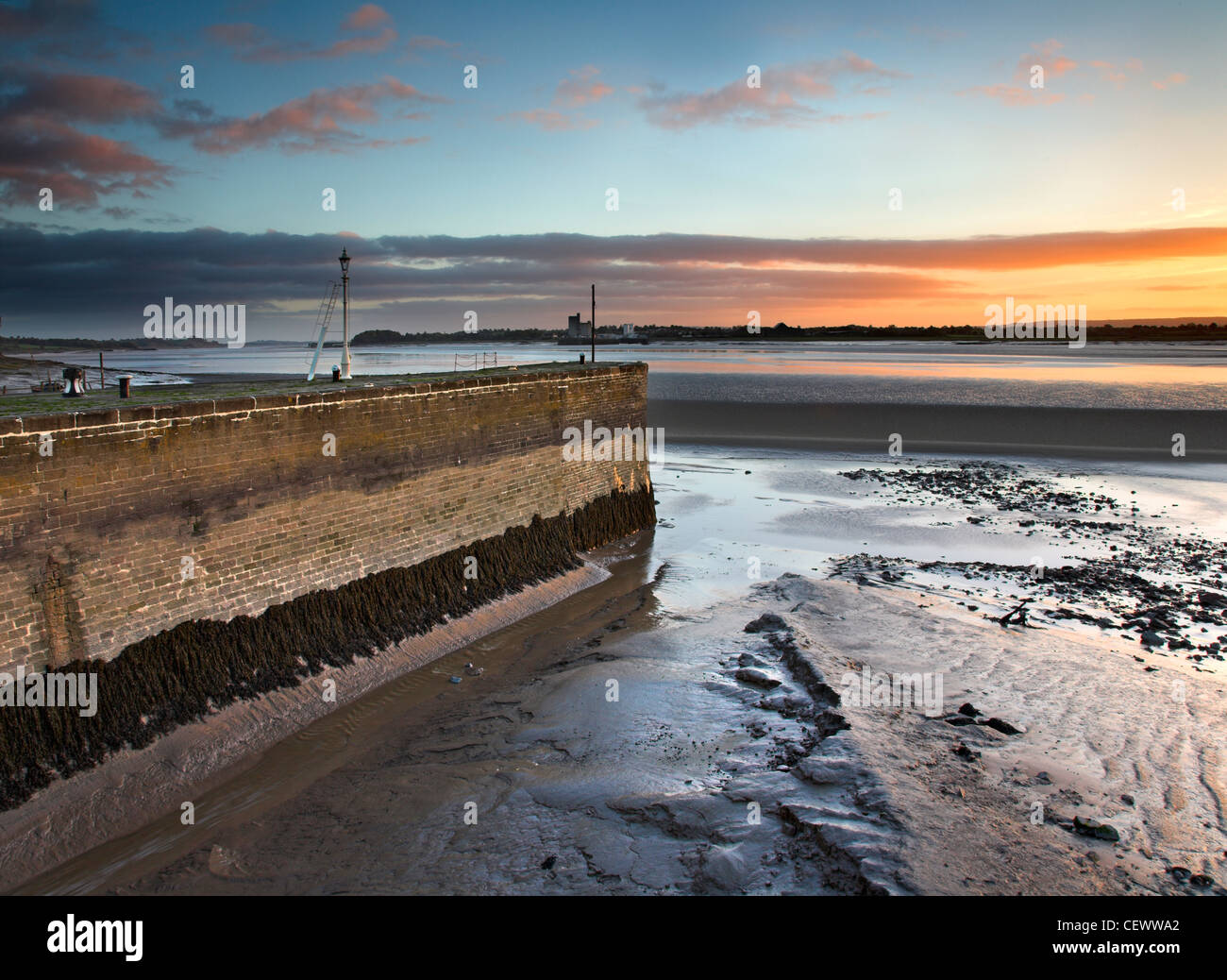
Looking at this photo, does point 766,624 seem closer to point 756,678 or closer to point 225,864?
point 756,678

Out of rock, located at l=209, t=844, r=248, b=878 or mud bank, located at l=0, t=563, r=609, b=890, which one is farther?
mud bank, located at l=0, t=563, r=609, b=890

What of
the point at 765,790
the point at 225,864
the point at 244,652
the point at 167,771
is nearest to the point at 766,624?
the point at 765,790

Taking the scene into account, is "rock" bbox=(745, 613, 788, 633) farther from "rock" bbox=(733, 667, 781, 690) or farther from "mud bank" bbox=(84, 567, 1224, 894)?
"rock" bbox=(733, 667, 781, 690)

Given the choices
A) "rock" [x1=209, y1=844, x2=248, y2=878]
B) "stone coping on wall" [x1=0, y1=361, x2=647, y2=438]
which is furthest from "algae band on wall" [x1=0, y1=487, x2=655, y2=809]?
"stone coping on wall" [x1=0, y1=361, x2=647, y2=438]

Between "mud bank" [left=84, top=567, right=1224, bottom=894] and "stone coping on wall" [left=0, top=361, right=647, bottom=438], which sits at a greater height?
"stone coping on wall" [left=0, top=361, right=647, bottom=438]

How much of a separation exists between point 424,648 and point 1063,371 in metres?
52.9

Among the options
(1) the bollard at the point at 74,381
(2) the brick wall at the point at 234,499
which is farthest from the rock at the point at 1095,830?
(1) the bollard at the point at 74,381

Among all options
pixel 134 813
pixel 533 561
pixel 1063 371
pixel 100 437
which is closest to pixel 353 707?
pixel 134 813

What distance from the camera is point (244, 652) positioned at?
8.80 meters

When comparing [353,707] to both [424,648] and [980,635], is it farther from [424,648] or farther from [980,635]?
[980,635]

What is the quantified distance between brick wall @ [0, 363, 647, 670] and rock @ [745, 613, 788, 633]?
4.55 meters

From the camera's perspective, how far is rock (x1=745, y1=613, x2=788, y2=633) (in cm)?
1150

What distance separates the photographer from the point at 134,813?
7012 mm

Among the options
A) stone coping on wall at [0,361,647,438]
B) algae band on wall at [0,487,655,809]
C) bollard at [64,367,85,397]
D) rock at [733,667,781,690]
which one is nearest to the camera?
algae band on wall at [0,487,655,809]
